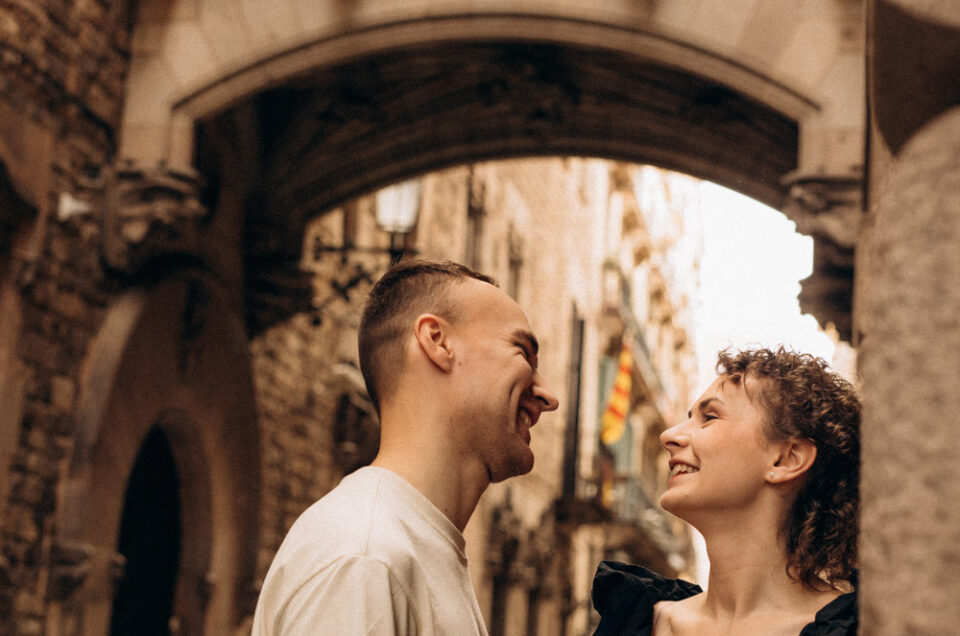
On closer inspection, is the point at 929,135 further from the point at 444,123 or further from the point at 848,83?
the point at 444,123

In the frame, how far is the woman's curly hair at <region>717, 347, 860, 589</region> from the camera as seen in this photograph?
2.63 metres

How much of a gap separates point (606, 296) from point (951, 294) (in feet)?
90.4

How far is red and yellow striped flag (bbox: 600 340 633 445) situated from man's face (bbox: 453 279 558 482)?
23459 mm

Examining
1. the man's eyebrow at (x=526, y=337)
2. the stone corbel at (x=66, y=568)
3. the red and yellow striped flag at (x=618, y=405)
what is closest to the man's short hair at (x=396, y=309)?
the man's eyebrow at (x=526, y=337)

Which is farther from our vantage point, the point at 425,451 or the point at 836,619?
the point at 836,619

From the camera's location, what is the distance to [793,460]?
8.89 ft

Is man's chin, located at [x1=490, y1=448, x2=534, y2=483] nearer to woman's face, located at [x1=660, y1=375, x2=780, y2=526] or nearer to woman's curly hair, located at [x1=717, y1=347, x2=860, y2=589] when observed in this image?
woman's face, located at [x1=660, y1=375, x2=780, y2=526]

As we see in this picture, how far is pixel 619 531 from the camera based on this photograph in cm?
2669

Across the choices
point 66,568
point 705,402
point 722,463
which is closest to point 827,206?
point 66,568

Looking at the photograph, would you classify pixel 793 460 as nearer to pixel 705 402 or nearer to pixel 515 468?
pixel 705 402

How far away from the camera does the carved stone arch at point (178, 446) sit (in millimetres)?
7844

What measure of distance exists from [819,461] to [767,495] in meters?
0.13

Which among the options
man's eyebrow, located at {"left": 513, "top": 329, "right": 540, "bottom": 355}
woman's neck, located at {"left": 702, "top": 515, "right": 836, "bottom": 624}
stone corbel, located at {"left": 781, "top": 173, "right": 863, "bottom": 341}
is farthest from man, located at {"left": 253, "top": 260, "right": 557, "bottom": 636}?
stone corbel, located at {"left": 781, "top": 173, "right": 863, "bottom": 341}

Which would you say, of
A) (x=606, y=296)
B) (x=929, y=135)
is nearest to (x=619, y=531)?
(x=606, y=296)
